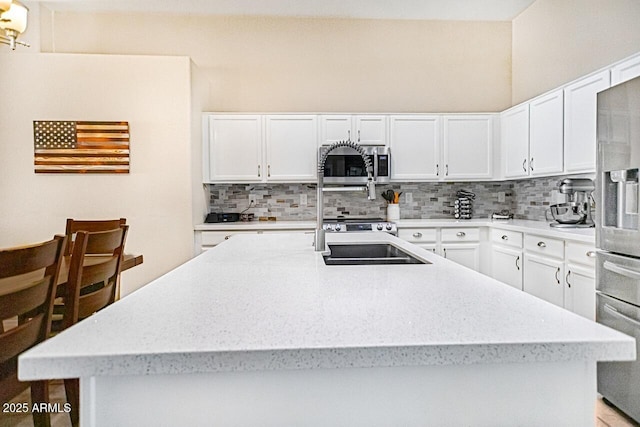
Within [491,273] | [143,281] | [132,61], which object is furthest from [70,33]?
[491,273]

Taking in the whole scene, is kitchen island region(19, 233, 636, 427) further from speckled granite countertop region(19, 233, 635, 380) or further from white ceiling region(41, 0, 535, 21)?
white ceiling region(41, 0, 535, 21)

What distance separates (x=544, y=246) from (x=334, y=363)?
10.4 feet

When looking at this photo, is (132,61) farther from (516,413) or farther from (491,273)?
(516,413)

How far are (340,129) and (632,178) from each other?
286 centimetres

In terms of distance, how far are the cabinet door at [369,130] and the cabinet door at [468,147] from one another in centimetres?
70

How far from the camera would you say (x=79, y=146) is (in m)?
4.30

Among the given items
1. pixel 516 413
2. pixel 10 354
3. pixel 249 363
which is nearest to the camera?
pixel 249 363

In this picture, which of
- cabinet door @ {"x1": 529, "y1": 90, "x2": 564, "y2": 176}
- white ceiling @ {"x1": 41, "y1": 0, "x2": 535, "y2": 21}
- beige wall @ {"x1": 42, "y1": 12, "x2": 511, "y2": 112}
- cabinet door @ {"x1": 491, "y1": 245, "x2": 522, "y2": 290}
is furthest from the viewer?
beige wall @ {"x1": 42, "y1": 12, "x2": 511, "y2": 112}

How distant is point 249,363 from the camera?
2.54 feet

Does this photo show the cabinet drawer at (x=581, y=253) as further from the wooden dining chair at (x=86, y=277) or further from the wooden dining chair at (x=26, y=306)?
the wooden dining chair at (x=26, y=306)

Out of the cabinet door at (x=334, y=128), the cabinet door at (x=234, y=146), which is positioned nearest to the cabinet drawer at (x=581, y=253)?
the cabinet door at (x=334, y=128)

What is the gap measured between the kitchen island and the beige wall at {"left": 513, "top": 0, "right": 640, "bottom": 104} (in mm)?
3323

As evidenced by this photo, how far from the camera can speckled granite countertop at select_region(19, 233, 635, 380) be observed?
2.53ft

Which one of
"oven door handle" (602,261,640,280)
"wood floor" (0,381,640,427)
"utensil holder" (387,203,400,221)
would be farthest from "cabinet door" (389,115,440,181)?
"wood floor" (0,381,640,427)
